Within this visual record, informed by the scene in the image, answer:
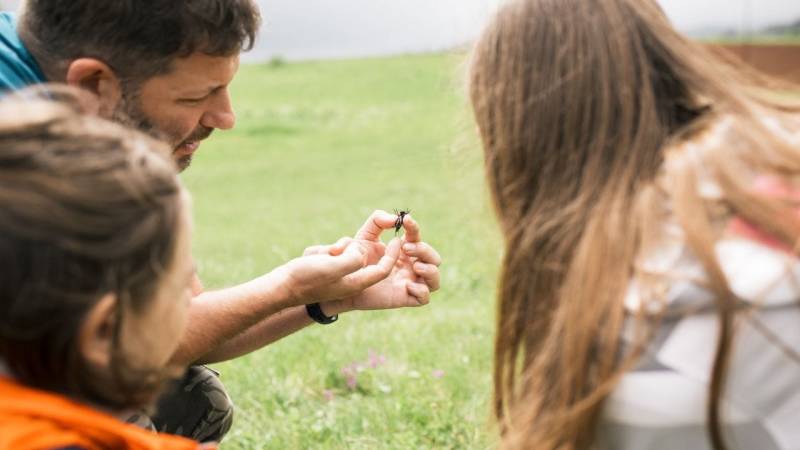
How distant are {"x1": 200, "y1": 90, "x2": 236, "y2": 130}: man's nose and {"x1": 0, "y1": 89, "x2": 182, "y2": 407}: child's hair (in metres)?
1.43

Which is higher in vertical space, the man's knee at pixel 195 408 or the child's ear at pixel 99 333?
the child's ear at pixel 99 333

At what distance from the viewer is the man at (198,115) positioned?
3.28 metres

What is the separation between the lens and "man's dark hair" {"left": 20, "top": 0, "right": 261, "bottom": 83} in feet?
→ 10.9

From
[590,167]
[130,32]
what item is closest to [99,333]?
[590,167]

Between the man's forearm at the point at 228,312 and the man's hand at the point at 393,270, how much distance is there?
0.73ft

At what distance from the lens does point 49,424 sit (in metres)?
2.01

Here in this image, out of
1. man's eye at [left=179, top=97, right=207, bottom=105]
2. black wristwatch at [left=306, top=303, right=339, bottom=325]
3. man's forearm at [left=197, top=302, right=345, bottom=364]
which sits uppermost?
man's eye at [left=179, top=97, right=207, bottom=105]

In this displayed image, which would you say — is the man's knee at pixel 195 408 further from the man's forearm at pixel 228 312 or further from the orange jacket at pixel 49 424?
the orange jacket at pixel 49 424

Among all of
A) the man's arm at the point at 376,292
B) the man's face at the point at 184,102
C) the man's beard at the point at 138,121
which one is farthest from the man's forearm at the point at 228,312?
the man's face at the point at 184,102

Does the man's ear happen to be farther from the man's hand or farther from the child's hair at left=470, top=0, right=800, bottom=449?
the child's hair at left=470, top=0, right=800, bottom=449

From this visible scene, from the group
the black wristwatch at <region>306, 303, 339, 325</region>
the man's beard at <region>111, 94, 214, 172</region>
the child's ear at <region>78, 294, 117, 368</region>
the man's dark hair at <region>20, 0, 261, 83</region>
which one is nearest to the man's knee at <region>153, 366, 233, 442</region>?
the black wristwatch at <region>306, 303, 339, 325</region>

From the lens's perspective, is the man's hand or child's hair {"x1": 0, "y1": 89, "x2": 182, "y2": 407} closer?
child's hair {"x1": 0, "y1": 89, "x2": 182, "y2": 407}

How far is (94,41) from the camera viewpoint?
11.1ft

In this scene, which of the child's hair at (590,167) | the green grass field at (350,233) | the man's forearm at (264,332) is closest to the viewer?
the child's hair at (590,167)
